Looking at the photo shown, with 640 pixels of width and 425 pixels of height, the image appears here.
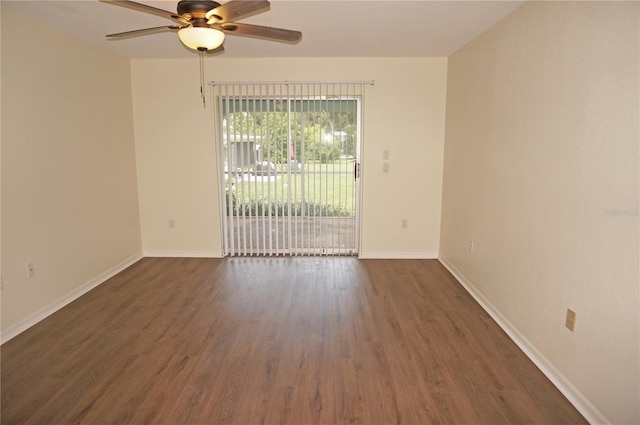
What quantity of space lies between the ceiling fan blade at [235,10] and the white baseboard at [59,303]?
273 centimetres

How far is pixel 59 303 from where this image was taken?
132 inches

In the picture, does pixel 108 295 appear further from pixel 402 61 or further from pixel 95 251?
pixel 402 61

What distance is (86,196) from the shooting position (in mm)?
3717

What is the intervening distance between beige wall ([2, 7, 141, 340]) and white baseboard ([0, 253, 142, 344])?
1 cm

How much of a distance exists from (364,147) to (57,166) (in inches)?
127

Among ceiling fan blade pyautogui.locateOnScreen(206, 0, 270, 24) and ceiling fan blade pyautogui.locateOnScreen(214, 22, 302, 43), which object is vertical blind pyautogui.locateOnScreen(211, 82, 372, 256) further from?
ceiling fan blade pyautogui.locateOnScreen(206, 0, 270, 24)

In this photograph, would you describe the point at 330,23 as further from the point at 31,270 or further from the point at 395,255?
the point at 31,270

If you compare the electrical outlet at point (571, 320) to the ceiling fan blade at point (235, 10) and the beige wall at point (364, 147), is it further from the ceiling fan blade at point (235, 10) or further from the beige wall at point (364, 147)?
the beige wall at point (364, 147)

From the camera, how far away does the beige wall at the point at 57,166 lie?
284cm

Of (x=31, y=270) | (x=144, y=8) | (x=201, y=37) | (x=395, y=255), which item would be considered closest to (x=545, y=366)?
(x=395, y=255)

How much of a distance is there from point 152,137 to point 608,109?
4.60m

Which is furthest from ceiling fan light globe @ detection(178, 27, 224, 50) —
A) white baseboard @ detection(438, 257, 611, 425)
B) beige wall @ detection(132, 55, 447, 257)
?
white baseboard @ detection(438, 257, 611, 425)

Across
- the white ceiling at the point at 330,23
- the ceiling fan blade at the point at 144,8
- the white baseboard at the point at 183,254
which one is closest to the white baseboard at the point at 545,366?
the white ceiling at the point at 330,23

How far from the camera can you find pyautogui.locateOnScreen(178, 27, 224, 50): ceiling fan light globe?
86.1 inches
